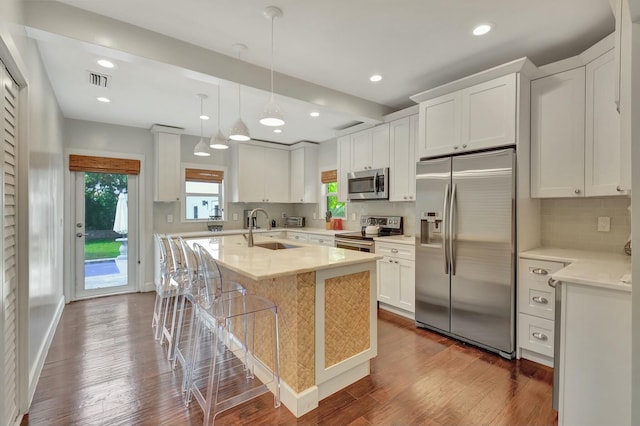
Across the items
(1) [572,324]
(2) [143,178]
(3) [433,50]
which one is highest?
(3) [433,50]

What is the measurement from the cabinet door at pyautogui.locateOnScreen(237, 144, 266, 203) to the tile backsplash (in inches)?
170

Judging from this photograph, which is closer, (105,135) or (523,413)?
(523,413)

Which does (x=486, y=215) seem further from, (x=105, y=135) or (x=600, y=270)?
(x=105, y=135)

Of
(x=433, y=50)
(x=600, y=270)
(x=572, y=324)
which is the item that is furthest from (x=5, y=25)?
(x=600, y=270)

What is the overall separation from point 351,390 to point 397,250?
1783mm

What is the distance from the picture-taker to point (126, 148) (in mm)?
4680

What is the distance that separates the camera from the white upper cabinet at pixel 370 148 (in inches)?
163

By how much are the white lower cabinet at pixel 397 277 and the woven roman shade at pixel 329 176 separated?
79.3 inches

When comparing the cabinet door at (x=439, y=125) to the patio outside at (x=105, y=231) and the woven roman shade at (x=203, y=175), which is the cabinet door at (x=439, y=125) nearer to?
the woven roman shade at (x=203, y=175)

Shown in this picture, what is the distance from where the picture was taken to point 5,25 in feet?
5.06

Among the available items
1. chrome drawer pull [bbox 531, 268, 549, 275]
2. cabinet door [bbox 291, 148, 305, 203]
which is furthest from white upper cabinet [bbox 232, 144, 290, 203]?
chrome drawer pull [bbox 531, 268, 549, 275]

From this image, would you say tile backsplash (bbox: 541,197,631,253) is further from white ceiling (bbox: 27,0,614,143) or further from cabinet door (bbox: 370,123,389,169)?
cabinet door (bbox: 370,123,389,169)

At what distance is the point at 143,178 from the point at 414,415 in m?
4.81

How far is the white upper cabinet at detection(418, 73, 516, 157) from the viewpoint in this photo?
2.63m
